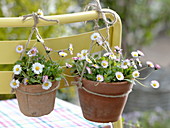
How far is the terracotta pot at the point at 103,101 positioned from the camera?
4.10 ft

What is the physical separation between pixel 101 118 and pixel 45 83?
0.25 meters

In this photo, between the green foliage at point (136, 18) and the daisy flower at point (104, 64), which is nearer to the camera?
the daisy flower at point (104, 64)

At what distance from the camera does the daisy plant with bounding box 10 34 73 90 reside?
1207mm

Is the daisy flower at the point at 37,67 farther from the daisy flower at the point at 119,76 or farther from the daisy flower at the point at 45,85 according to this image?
the daisy flower at the point at 119,76

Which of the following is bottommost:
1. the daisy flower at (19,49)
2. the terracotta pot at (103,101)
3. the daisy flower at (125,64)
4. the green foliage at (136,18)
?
the green foliage at (136,18)

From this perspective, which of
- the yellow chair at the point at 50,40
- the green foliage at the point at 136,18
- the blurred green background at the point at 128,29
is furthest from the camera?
the green foliage at the point at 136,18

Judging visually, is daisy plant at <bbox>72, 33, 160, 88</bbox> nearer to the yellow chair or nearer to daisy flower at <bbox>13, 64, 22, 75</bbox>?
the yellow chair

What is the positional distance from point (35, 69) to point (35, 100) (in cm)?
13

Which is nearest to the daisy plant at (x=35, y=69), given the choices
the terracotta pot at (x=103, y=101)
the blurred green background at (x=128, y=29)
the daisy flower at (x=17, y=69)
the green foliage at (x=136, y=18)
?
the daisy flower at (x=17, y=69)

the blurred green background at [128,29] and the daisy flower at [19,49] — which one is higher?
the daisy flower at [19,49]

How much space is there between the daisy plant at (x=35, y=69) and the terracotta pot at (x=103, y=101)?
0.11 metres

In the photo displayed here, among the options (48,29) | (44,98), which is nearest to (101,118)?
(44,98)

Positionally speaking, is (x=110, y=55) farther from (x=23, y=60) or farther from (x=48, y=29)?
(x=48, y=29)

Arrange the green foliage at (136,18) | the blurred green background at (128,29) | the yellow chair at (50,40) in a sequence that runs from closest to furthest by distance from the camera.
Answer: the yellow chair at (50,40) < the blurred green background at (128,29) < the green foliage at (136,18)
